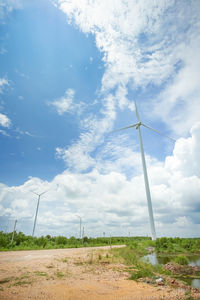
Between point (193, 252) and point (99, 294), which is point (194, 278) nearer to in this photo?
point (99, 294)

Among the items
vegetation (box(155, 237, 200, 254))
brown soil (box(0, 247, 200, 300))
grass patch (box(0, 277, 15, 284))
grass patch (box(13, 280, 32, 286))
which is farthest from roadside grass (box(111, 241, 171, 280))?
vegetation (box(155, 237, 200, 254))

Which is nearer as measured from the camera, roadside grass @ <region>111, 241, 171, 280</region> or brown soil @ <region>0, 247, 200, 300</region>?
brown soil @ <region>0, 247, 200, 300</region>

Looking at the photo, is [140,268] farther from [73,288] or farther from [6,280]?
[6,280]

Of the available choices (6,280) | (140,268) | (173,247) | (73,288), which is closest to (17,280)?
(6,280)

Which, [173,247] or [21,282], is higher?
[173,247]

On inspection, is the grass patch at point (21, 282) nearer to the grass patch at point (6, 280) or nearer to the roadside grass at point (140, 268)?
the grass patch at point (6, 280)

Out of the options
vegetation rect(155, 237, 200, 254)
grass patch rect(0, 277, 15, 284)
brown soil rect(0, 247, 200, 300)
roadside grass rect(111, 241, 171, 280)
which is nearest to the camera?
brown soil rect(0, 247, 200, 300)

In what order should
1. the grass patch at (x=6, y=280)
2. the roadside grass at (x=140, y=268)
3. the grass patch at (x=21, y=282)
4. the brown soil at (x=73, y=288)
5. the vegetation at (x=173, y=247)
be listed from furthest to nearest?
1. the vegetation at (x=173, y=247)
2. the roadside grass at (x=140, y=268)
3. the grass patch at (x=6, y=280)
4. the grass patch at (x=21, y=282)
5. the brown soil at (x=73, y=288)

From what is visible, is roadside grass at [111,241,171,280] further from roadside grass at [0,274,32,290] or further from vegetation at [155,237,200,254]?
vegetation at [155,237,200,254]

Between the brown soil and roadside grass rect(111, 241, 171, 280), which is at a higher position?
roadside grass rect(111, 241, 171, 280)

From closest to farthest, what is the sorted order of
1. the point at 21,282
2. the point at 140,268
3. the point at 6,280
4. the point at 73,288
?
the point at 73,288, the point at 21,282, the point at 6,280, the point at 140,268

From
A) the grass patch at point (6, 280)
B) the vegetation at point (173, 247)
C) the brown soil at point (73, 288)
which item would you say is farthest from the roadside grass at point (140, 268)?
the vegetation at point (173, 247)

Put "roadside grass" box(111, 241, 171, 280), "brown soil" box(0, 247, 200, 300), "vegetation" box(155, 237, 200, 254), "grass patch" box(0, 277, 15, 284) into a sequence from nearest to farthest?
A: "brown soil" box(0, 247, 200, 300) < "grass patch" box(0, 277, 15, 284) < "roadside grass" box(111, 241, 171, 280) < "vegetation" box(155, 237, 200, 254)

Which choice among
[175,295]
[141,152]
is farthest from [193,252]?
[175,295]
